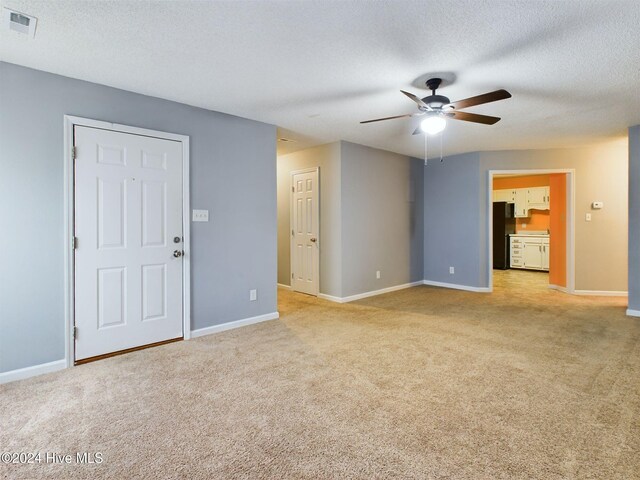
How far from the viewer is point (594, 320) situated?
169 inches

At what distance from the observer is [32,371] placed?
2793 mm

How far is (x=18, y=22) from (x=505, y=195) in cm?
932

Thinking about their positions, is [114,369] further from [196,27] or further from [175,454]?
[196,27]

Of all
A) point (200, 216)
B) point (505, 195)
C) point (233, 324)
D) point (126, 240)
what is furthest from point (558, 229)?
point (126, 240)

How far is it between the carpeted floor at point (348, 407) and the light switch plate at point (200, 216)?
4.12 ft

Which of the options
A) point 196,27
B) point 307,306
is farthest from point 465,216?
Result: point 196,27

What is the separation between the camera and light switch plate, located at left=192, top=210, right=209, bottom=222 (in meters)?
3.73

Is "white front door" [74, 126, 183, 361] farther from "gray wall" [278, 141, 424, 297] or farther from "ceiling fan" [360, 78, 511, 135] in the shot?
"gray wall" [278, 141, 424, 297]

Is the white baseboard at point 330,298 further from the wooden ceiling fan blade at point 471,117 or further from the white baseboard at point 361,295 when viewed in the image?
the wooden ceiling fan blade at point 471,117

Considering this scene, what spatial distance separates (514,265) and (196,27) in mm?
8783

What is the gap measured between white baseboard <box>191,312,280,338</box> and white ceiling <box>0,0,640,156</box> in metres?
2.37

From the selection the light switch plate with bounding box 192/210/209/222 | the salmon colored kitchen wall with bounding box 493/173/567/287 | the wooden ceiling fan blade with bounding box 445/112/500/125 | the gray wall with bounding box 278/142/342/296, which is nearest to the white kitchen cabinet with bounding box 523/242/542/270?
the salmon colored kitchen wall with bounding box 493/173/567/287

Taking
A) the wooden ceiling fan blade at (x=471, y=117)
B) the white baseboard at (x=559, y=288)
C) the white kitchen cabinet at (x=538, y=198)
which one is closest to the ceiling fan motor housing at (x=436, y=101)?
the wooden ceiling fan blade at (x=471, y=117)

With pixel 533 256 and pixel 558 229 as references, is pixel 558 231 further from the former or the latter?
pixel 533 256
